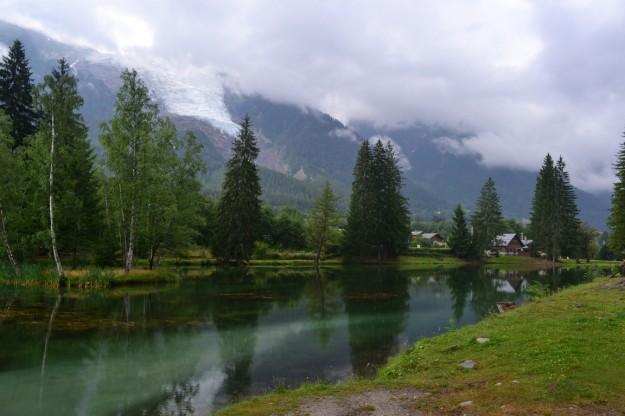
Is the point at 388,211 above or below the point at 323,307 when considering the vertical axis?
above

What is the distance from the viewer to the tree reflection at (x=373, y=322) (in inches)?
736

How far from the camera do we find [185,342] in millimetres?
21219

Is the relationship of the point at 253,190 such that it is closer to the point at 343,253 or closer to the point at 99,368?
the point at 343,253

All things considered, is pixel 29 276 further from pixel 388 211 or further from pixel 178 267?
pixel 388 211

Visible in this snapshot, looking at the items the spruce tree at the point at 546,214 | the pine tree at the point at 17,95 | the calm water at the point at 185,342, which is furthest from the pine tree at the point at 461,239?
the pine tree at the point at 17,95

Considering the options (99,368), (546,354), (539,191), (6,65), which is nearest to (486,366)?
(546,354)

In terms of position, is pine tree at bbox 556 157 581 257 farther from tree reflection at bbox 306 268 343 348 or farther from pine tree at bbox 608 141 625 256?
tree reflection at bbox 306 268 343 348

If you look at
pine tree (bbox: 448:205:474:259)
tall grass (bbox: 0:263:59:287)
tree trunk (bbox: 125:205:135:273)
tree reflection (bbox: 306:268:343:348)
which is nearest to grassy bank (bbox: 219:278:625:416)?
tree reflection (bbox: 306:268:343:348)

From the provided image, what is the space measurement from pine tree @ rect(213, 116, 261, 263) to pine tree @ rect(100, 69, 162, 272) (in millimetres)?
26156

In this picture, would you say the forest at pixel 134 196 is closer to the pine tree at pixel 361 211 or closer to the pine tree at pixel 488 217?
the pine tree at pixel 361 211

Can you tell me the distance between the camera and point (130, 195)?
47.5 m

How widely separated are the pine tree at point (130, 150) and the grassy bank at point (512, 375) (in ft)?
120

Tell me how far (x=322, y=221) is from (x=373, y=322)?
58.6 m

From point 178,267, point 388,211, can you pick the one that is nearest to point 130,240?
point 178,267
